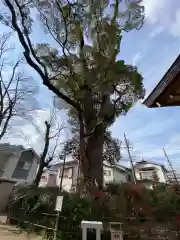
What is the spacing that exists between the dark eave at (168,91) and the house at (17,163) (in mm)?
17207

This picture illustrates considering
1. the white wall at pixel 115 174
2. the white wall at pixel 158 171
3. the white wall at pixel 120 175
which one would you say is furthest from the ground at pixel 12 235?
the white wall at pixel 158 171

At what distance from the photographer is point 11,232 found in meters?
6.50

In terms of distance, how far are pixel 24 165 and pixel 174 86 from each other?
67.0 feet

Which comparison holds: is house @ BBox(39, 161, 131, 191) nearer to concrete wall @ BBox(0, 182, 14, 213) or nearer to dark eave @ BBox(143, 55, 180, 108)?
concrete wall @ BBox(0, 182, 14, 213)

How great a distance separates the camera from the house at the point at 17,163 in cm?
1792

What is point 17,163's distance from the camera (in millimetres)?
18969

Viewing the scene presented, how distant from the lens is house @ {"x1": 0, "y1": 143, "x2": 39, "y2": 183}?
1792cm

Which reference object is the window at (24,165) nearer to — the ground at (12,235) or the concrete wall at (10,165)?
the concrete wall at (10,165)

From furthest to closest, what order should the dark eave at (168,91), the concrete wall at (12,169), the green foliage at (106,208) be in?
the concrete wall at (12,169), the green foliage at (106,208), the dark eave at (168,91)

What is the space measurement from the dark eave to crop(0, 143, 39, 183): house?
56.5ft

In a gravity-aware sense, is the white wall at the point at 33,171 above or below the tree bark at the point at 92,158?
above

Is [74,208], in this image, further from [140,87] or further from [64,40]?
[64,40]

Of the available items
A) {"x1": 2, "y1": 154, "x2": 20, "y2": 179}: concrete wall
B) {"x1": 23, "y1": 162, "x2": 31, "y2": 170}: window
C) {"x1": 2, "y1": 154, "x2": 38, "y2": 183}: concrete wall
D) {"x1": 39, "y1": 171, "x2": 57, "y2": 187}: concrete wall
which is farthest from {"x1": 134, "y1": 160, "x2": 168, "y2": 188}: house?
{"x1": 2, "y1": 154, "x2": 20, "y2": 179}: concrete wall

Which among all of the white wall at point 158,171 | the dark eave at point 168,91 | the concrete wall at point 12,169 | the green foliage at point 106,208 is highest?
the white wall at point 158,171
